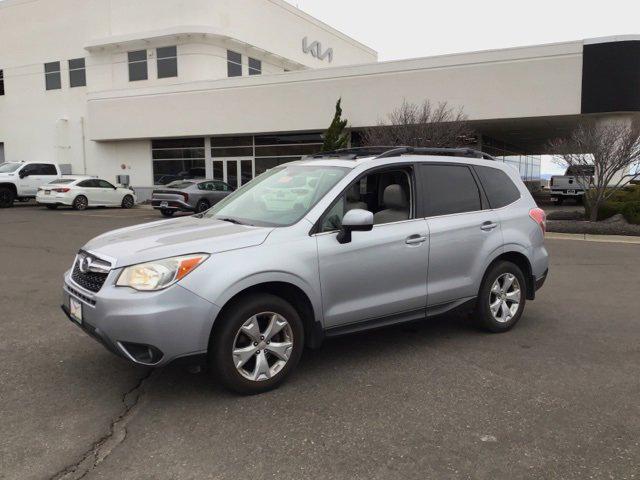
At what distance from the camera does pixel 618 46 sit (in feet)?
60.2

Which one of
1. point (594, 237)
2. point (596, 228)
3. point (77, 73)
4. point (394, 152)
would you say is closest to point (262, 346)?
point (394, 152)

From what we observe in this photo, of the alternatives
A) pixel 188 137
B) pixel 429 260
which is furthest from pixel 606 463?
pixel 188 137

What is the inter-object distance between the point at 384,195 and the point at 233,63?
27.3 m

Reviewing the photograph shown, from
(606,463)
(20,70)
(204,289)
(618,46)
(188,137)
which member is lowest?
(606,463)

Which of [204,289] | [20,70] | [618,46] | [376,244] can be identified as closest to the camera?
[204,289]

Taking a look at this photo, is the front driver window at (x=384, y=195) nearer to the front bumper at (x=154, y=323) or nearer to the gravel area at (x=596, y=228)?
the front bumper at (x=154, y=323)

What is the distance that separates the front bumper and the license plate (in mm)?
312

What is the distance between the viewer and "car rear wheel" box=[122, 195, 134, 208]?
24.8 m

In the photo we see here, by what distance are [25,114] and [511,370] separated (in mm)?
35901

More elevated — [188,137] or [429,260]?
[188,137]

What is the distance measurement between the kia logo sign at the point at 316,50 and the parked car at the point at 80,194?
53.8 ft

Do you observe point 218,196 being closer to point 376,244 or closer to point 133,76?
point 133,76

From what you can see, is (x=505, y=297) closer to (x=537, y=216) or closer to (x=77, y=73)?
(x=537, y=216)

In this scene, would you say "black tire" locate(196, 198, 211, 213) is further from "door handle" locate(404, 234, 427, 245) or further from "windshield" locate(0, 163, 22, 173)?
"door handle" locate(404, 234, 427, 245)
